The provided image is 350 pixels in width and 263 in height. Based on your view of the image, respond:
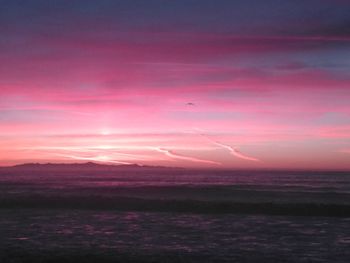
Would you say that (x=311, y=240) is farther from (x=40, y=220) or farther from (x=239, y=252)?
(x=40, y=220)

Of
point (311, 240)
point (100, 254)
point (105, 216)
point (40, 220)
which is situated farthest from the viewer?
point (105, 216)

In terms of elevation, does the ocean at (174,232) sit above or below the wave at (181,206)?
below

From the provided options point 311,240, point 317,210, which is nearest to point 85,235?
point 311,240

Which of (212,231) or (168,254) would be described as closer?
(168,254)

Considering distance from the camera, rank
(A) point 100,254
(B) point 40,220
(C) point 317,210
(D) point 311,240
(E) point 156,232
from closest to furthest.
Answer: (A) point 100,254
(D) point 311,240
(E) point 156,232
(B) point 40,220
(C) point 317,210

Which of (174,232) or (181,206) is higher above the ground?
(181,206)

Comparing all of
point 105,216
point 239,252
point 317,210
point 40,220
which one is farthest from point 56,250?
point 317,210

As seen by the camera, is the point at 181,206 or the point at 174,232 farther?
the point at 181,206

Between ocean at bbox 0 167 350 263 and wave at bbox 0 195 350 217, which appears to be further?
wave at bbox 0 195 350 217

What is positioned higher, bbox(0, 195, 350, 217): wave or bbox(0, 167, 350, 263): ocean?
bbox(0, 195, 350, 217): wave

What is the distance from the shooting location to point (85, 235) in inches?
822

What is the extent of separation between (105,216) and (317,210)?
577 inches

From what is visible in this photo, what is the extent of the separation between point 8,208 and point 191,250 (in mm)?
20701

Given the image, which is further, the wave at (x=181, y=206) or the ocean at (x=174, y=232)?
the wave at (x=181, y=206)
